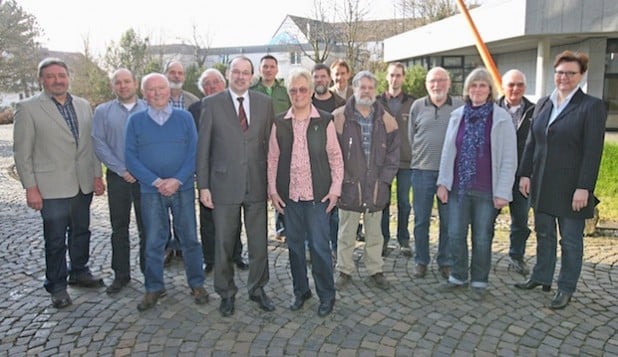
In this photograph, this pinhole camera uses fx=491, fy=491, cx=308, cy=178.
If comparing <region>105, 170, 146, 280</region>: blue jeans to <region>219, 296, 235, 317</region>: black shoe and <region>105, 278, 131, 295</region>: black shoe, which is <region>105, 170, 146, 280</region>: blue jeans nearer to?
<region>105, 278, 131, 295</region>: black shoe

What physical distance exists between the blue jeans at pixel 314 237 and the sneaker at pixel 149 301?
134 centimetres

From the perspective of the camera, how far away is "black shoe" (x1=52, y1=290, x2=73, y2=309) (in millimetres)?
4543

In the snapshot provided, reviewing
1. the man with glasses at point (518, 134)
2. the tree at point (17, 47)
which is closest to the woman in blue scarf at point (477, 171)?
the man with glasses at point (518, 134)

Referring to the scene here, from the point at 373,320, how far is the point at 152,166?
7.68ft

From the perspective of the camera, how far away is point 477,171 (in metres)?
4.48

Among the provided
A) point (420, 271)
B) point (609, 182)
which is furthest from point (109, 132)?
point (609, 182)

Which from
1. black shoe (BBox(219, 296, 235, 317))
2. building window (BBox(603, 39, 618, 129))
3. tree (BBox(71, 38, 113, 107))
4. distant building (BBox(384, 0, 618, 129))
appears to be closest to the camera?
black shoe (BBox(219, 296, 235, 317))

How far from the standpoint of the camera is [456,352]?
12.2 ft

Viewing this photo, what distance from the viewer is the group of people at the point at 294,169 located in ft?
13.8

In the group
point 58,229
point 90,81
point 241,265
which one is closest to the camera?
point 58,229

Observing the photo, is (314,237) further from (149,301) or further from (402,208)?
(402,208)

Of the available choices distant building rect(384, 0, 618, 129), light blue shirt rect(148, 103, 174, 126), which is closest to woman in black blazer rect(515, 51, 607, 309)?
light blue shirt rect(148, 103, 174, 126)

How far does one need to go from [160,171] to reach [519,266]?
12.8 ft

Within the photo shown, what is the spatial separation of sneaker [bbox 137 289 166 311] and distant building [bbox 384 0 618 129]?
12.0 meters
